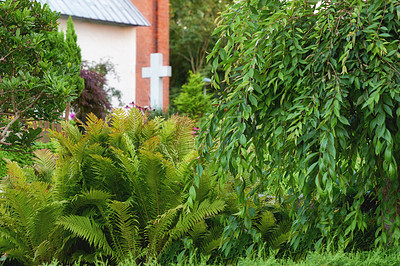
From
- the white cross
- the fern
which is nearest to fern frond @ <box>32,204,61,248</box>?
the fern

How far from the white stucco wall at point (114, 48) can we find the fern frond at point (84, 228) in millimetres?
12489

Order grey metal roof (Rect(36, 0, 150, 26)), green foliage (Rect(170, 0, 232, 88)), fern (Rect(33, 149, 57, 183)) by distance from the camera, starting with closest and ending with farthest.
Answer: fern (Rect(33, 149, 57, 183)) → grey metal roof (Rect(36, 0, 150, 26)) → green foliage (Rect(170, 0, 232, 88))

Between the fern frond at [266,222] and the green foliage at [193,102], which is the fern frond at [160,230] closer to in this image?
the fern frond at [266,222]

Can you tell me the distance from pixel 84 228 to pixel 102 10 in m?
13.3

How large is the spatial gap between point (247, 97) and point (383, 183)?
110 centimetres

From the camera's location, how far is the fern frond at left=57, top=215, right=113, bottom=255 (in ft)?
11.4

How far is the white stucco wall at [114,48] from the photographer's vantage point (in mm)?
15398

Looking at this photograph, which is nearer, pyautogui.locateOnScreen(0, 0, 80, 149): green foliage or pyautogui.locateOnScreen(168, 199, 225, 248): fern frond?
pyautogui.locateOnScreen(0, 0, 80, 149): green foliage

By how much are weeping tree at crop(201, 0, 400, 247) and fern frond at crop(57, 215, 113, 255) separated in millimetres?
1082

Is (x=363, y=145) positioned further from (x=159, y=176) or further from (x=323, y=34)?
(x=159, y=176)

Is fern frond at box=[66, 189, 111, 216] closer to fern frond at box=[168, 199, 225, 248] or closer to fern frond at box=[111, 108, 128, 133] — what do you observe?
fern frond at box=[168, 199, 225, 248]

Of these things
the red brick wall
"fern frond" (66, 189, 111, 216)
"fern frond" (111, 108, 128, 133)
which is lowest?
"fern frond" (66, 189, 111, 216)

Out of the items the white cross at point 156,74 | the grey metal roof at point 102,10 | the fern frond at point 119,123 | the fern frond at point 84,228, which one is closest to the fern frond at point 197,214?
the fern frond at point 84,228

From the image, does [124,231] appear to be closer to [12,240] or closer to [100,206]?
[100,206]
